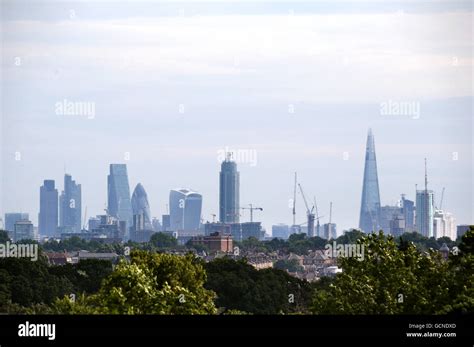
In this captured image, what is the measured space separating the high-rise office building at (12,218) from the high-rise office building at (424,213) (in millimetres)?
25658

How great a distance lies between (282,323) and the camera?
618 inches

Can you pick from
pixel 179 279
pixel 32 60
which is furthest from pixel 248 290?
pixel 32 60

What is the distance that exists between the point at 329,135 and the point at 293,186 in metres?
13.6

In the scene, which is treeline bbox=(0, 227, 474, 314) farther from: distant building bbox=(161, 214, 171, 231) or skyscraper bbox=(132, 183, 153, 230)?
distant building bbox=(161, 214, 171, 231)

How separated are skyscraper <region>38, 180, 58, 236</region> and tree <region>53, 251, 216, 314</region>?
2045cm

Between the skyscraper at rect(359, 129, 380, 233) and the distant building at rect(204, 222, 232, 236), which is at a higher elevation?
the skyscraper at rect(359, 129, 380, 233)

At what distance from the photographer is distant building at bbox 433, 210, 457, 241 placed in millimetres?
67812

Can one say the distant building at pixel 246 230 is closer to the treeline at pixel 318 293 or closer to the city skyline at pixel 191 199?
the city skyline at pixel 191 199

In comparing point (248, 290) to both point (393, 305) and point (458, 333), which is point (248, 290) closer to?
point (393, 305)

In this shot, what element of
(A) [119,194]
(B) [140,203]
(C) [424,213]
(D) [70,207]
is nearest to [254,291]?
(D) [70,207]

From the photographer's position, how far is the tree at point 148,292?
34.3 metres

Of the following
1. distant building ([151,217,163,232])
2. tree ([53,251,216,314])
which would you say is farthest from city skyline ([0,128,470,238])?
tree ([53,251,216,314])

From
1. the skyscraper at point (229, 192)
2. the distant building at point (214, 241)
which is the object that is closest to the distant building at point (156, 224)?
the skyscraper at point (229, 192)

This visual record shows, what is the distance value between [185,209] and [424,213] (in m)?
18.2
